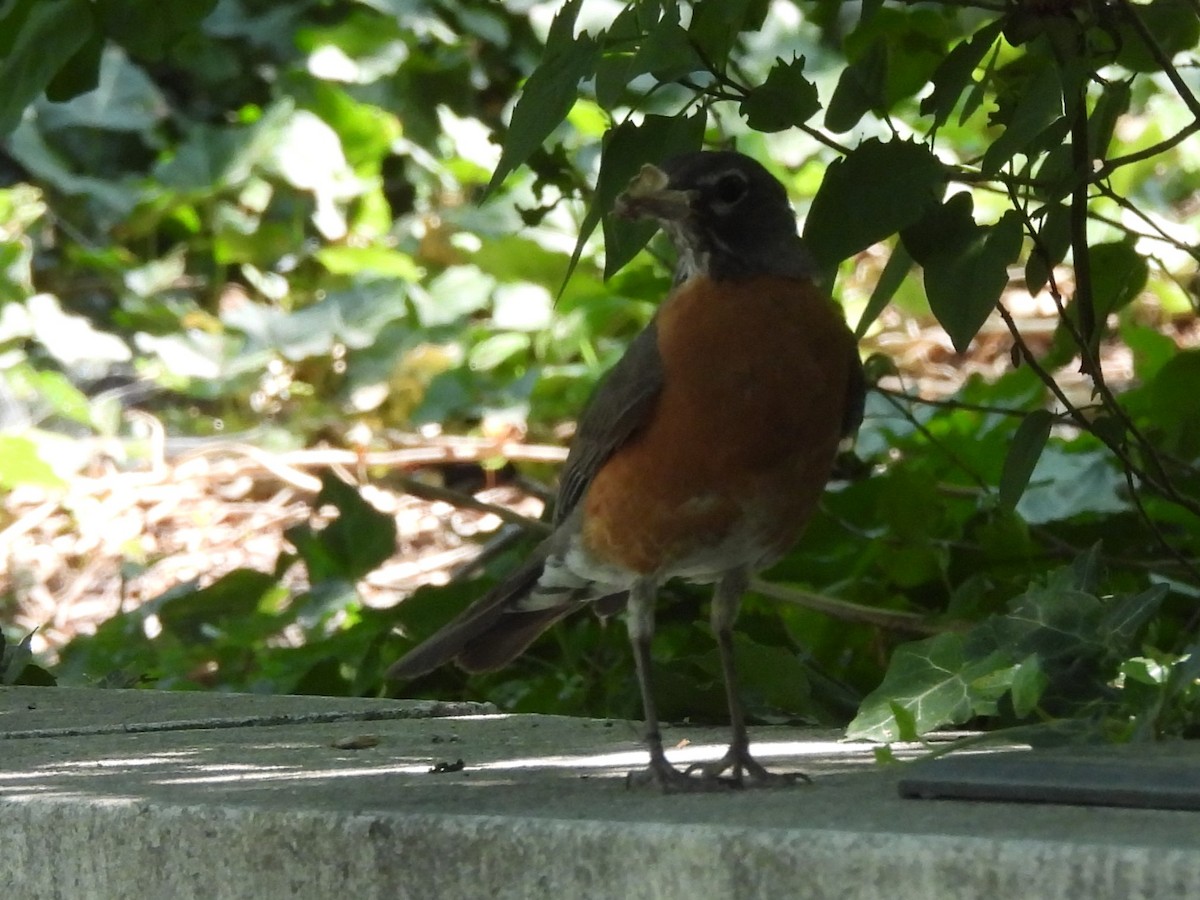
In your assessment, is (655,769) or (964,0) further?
(964,0)

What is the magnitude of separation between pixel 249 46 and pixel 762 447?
6.77m

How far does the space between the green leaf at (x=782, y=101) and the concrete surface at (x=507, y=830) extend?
872 mm

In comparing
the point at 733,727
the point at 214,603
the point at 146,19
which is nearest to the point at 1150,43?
the point at 733,727

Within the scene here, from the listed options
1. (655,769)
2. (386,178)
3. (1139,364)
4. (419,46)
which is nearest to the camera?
(655,769)

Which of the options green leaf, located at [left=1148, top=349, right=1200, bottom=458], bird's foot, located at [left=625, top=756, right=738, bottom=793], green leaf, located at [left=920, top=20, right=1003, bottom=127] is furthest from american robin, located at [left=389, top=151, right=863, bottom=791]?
green leaf, located at [left=1148, top=349, right=1200, bottom=458]

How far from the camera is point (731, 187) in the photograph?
2.87 metres

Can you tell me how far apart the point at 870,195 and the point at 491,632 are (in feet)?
4.42

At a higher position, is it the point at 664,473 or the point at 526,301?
the point at 526,301

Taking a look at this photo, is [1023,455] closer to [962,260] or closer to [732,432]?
[962,260]

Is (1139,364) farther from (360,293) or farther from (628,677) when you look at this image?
(360,293)

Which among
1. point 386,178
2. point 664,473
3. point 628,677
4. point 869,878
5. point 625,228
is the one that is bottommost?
point 869,878

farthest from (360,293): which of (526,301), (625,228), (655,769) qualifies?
(655,769)

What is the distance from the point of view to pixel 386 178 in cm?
858

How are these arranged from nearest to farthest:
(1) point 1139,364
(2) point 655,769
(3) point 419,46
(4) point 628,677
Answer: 1. (2) point 655,769
2. (4) point 628,677
3. (1) point 1139,364
4. (3) point 419,46
